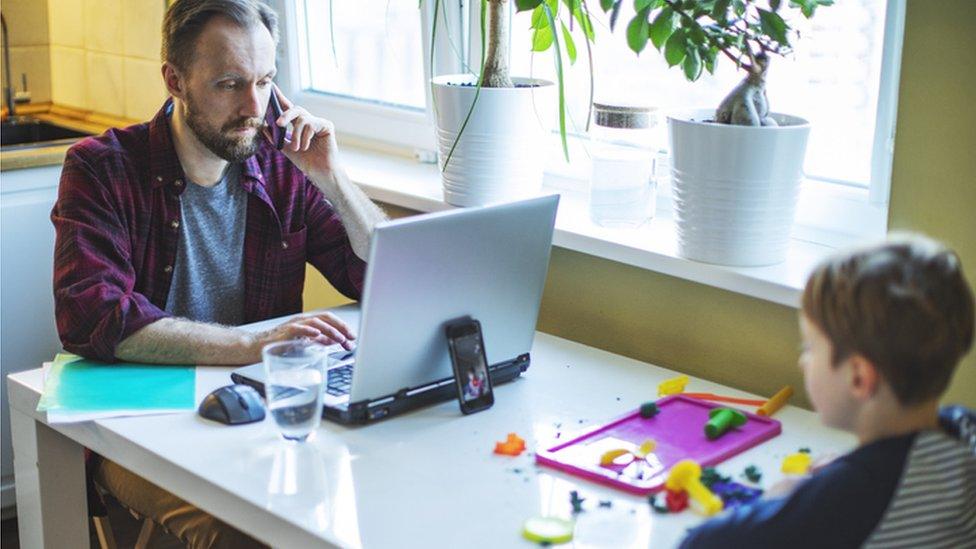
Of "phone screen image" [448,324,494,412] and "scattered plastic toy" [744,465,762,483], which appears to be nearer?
"scattered plastic toy" [744,465,762,483]

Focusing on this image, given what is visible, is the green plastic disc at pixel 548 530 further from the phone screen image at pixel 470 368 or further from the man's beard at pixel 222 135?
the man's beard at pixel 222 135

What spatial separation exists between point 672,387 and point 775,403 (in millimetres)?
156

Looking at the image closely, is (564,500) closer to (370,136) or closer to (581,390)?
(581,390)

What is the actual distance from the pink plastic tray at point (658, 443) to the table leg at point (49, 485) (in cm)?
78

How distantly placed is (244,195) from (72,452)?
0.61 meters

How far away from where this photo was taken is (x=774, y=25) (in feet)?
6.23

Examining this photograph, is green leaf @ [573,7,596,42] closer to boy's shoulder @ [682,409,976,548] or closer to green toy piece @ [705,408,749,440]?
green toy piece @ [705,408,749,440]

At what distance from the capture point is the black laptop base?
69.1 inches

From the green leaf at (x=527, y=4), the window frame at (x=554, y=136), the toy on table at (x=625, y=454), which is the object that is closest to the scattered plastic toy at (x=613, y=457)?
the toy on table at (x=625, y=454)

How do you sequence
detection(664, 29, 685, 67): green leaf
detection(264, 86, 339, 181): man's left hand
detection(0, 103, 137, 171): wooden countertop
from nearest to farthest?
detection(664, 29, 685, 67): green leaf → detection(264, 86, 339, 181): man's left hand → detection(0, 103, 137, 171): wooden countertop

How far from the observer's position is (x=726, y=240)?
201 cm

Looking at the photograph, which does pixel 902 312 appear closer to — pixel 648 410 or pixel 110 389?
pixel 648 410

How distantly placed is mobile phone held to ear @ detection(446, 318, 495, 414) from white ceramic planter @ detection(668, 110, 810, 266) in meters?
0.44

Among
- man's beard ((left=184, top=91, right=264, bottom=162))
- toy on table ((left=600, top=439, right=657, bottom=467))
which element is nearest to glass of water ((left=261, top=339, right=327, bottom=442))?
toy on table ((left=600, top=439, right=657, bottom=467))
